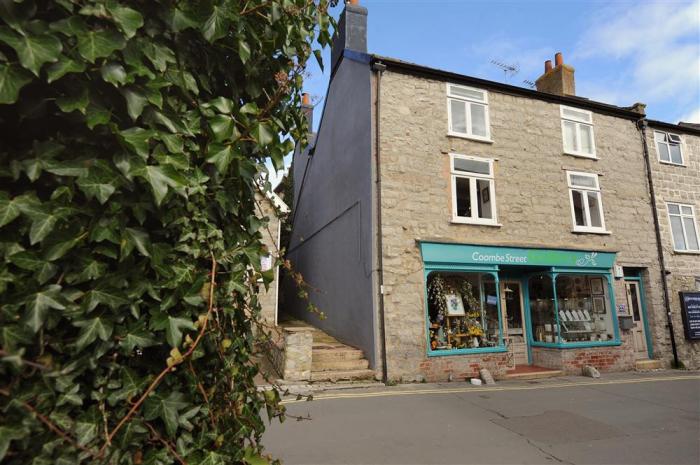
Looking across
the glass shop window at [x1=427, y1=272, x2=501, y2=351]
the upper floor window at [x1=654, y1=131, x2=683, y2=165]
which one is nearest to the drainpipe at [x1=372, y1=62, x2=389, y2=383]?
the glass shop window at [x1=427, y1=272, x2=501, y2=351]

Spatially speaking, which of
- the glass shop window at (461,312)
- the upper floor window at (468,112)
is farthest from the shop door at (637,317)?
the upper floor window at (468,112)

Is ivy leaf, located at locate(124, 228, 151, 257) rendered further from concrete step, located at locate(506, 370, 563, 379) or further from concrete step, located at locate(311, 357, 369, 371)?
concrete step, located at locate(506, 370, 563, 379)

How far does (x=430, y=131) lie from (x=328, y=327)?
737cm

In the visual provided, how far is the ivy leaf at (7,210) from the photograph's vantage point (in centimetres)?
96

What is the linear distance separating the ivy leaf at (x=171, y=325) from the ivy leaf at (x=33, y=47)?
0.69m

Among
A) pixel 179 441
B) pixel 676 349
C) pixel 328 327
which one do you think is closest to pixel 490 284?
pixel 328 327

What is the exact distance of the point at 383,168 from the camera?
10.5m

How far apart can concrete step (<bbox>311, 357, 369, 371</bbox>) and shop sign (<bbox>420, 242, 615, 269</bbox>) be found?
306cm

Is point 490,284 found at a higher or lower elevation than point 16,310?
higher

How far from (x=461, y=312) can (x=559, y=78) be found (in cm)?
972

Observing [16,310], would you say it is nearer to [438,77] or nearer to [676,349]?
[438,77]

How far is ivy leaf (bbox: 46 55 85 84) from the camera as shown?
986 millimetres

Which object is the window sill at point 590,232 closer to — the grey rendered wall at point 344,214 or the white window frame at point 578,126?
the white window frame at point 578,126

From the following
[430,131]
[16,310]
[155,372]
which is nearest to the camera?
[16,310]
